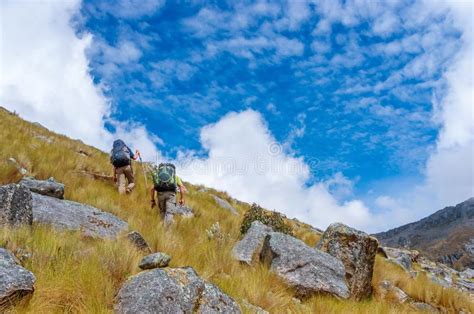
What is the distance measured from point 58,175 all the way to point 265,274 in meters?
7.55

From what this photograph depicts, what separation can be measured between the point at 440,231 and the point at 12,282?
134807mm

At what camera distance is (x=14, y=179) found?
9938 mm

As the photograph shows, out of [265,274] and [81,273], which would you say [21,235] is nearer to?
[81,273]

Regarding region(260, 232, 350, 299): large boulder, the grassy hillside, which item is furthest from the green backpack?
region(260, 232, 350, 299): large boulder

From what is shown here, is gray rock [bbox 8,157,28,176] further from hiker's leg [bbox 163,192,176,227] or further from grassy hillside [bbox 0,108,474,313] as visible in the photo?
hiker's leg [bbox 163,192,176,227]

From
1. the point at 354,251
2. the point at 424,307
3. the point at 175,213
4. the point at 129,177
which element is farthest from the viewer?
the point at 129,177

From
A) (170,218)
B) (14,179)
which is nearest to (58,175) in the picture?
(14,179)

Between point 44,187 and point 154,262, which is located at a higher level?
point 44,187

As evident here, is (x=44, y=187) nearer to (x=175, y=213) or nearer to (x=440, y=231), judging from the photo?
(x=175, y=213)

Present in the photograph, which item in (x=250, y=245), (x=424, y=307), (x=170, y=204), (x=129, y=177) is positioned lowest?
(x=424, y=307)

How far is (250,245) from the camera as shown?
29.8ft

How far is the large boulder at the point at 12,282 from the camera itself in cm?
383

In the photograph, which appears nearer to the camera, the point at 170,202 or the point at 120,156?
the point at 170,202

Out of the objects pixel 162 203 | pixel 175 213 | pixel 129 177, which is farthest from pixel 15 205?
pixel 129 177
